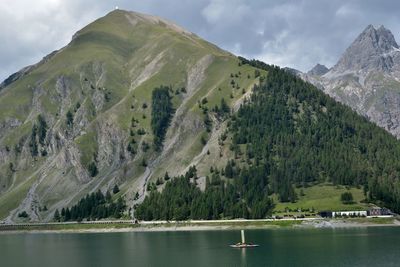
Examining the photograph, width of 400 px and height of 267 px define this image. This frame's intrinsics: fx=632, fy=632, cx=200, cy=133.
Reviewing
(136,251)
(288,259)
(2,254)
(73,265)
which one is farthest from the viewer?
A: (2,254)

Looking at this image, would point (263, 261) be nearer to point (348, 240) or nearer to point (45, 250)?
point (348, 240)

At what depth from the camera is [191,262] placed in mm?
124562

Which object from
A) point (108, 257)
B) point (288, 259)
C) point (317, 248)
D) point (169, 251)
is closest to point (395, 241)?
point (317, 248)

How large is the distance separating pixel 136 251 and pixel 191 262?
32.8 meters

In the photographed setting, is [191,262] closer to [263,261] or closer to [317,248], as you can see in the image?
[263,261]

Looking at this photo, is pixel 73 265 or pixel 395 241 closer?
pixel 73 265

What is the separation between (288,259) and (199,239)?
64327 mm

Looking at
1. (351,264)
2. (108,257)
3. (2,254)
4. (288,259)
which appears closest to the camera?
(351,264)

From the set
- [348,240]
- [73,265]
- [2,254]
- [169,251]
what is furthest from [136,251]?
[348,240]

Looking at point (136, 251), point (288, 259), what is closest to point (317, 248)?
point (288, 259)

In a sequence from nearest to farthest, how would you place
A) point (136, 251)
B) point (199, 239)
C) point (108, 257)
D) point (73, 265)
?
point (73, 265), point (108, 257), point (136, 251), point (199, 239)

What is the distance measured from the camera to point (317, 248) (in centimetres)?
13750

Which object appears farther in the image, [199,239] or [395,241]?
[199,239]

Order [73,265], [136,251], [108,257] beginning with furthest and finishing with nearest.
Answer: [136,251] → [108,257] → [73,265]
